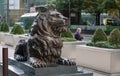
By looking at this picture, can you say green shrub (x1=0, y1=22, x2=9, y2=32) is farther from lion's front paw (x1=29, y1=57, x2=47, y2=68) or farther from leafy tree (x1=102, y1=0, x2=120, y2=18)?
leafy tree (x1=102, y1=0, x2=120, y2=18)

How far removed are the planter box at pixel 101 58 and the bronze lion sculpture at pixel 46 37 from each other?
15.6ft

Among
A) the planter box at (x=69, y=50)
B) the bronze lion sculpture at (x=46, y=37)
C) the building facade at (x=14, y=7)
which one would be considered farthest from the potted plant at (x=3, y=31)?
the building facade at (x=14, y=7)

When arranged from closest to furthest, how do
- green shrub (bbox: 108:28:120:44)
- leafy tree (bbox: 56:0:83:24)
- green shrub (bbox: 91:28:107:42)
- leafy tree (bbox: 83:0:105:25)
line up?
green shrub (bbox: 108:28:120:44) < green shrub (bbox: 91:28:107:42) < leafy tree (bbox: 83:0:105:25) < leafy tree (bbox: 56:0:83:24)

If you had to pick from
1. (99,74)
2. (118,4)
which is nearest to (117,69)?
(99,74)

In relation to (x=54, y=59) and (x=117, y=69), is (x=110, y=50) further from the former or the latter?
(x=54, y=59)

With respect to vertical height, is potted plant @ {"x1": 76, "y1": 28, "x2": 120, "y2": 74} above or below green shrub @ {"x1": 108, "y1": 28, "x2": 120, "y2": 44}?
below

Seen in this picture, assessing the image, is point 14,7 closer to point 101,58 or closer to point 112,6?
point 112,6

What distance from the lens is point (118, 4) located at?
131ft

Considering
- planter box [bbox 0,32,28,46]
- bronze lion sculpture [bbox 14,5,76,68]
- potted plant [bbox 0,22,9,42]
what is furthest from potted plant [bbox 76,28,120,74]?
potted plant [bbox 0,22,9,42]

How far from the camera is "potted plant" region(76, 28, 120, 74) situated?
1025 centimetres

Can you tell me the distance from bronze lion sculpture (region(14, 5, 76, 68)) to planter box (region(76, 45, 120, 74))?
474cm

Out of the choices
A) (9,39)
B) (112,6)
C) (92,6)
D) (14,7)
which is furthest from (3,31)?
(14,7)

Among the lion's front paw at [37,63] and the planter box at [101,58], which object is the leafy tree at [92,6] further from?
the lion's front paw at [37,63]

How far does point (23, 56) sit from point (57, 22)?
4.22 ft
